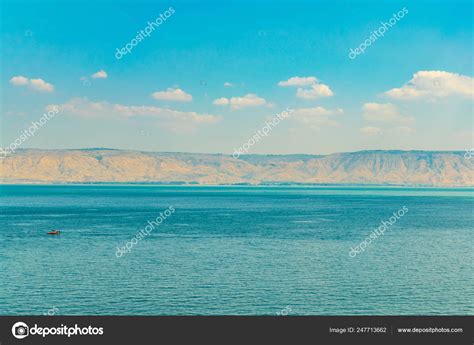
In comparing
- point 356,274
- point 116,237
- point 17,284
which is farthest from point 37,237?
point 356,274

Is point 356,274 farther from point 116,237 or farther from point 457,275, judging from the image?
point 116,237

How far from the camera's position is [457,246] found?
89.1 metres

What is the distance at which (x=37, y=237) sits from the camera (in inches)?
3871

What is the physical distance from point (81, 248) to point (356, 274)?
43.3 m

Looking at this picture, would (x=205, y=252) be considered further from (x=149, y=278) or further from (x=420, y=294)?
(x=420, y=294)

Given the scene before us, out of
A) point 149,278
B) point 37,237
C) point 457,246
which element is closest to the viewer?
point 149,278
